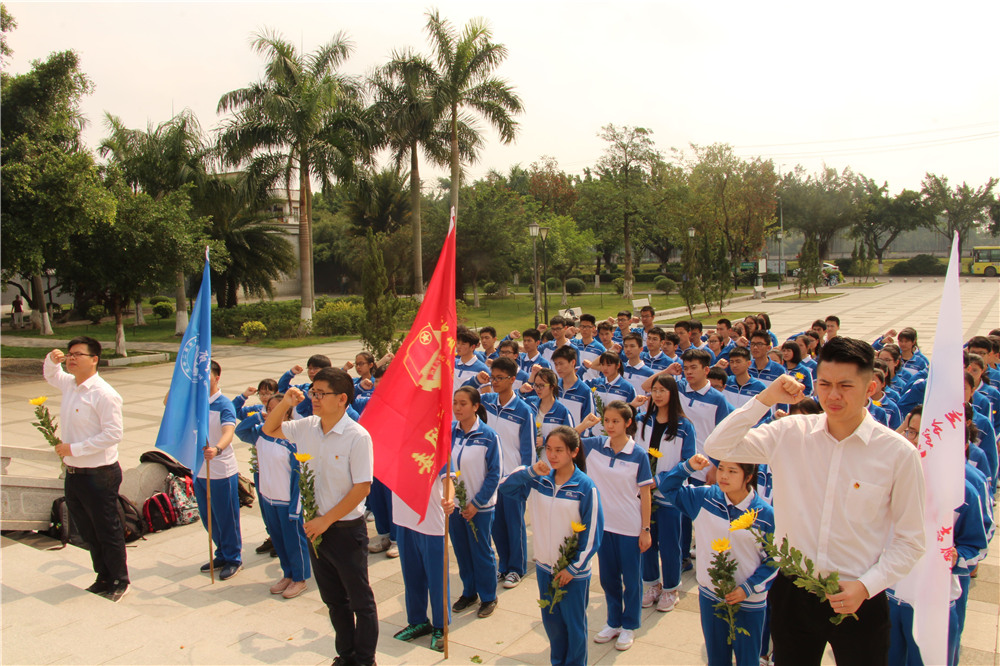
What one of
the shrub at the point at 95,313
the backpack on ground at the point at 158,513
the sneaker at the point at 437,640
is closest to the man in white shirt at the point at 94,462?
the backpack on ground at the point at 158,513

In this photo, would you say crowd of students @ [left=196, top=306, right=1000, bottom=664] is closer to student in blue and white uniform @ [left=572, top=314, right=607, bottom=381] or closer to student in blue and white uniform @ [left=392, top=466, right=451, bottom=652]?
student in blue and white uniform @ [left=392, top=466, right=451, bottom=652]

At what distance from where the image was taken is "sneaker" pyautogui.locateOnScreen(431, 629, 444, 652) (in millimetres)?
4840

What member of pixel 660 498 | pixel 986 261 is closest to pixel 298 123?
pixel 660 498

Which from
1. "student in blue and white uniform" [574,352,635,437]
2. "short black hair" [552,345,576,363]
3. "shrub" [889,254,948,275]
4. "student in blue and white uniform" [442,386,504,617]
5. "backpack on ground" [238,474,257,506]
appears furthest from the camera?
"shrub" [889,254,948,275]

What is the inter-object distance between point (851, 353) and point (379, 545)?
5.42m

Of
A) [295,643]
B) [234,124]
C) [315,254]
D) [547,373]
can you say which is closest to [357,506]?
[295,643]

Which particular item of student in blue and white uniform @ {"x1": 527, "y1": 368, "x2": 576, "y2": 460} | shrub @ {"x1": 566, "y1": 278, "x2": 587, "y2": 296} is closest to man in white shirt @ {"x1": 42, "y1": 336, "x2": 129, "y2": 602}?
student in blue and white uniform @ {"x1": 527, "y1": 368, "x2": 576, "y2": 460}

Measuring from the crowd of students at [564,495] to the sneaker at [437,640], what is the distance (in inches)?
4.4

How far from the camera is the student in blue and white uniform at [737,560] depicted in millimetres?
3953

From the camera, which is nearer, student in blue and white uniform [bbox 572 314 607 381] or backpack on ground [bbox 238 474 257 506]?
backpack on ground [bbox 238 474 257 506]

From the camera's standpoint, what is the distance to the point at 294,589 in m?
5.89

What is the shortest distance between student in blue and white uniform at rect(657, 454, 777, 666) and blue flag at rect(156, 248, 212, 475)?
4.12 m

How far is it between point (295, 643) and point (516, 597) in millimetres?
1794

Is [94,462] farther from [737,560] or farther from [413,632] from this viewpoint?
[737,560]
